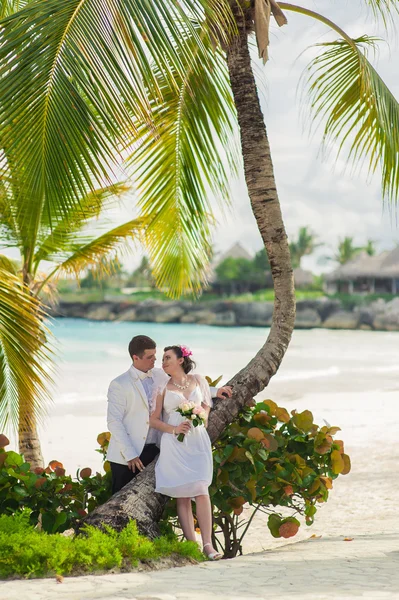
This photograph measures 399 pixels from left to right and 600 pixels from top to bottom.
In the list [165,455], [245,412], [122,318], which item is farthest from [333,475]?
[122,318]

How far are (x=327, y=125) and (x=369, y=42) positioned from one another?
2.65ft

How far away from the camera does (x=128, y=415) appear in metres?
5.02

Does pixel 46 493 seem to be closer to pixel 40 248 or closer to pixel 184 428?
pixel 184 428

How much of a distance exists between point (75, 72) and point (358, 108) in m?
3.20

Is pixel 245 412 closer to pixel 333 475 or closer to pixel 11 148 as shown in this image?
pixel 333 475

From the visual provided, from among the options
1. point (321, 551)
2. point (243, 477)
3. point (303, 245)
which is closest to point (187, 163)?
point (243, 477)

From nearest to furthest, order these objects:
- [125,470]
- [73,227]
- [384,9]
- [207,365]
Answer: [125,470] → [384,9] → [73,227] → [207,365]

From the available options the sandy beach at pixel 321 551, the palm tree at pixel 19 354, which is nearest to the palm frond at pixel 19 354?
the palm tree at pixel 19 354

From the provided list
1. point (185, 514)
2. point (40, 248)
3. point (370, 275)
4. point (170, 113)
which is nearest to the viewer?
point (185, 514)

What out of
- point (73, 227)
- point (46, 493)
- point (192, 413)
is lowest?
point (46, 493)

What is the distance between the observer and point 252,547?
6.74 m

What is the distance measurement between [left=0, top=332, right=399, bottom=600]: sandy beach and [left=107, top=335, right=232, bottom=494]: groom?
0.98 meters

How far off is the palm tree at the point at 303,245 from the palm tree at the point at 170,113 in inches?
3154

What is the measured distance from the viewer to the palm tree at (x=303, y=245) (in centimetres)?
8719
